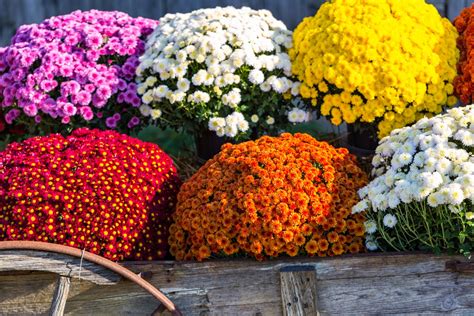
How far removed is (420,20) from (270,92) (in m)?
0.77

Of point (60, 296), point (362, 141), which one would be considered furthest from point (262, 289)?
point (362, 141)

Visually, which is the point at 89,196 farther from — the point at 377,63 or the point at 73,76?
the point at 377,63

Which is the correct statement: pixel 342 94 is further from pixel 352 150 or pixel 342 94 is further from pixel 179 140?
pixel 179 140

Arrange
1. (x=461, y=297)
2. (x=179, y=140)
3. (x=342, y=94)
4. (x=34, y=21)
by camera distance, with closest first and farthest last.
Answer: (x=461, y=297) → (x=342, y=94) → (x=179, y=140) → (x=34, y=21)

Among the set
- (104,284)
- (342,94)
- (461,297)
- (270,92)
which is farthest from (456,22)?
(104,284)

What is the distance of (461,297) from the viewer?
2.62 metres

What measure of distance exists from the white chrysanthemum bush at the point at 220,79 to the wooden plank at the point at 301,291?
38.1 inches

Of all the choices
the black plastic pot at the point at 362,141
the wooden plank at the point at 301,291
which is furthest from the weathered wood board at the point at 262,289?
the black plastic pot at the point at 362,141

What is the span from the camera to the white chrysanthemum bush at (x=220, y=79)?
341 centimetres

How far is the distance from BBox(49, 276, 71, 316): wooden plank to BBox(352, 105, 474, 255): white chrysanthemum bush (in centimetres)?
107

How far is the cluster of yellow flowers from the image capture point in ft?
10.8

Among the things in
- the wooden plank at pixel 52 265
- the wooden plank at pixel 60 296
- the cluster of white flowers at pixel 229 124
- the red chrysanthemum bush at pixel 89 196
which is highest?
the cluster of white flowers at pixel 229 124

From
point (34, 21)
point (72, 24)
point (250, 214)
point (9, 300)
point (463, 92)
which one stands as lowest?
point (9, 300)

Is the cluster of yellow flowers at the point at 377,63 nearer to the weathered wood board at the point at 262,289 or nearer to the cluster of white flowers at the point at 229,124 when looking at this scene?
the cluster of white flowers at the point at 229,124
